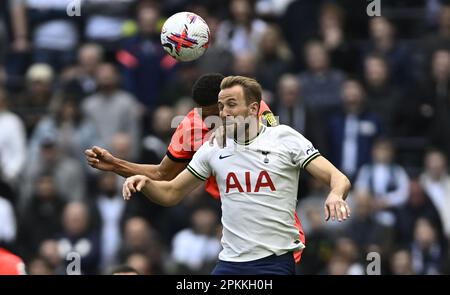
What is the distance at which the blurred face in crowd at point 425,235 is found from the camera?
18.2m

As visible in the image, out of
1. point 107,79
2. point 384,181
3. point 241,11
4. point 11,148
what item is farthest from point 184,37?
point 241,11

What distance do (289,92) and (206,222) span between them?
2210 mm

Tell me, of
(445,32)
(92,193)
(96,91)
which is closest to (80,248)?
(92,193)

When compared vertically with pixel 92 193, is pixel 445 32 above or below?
above

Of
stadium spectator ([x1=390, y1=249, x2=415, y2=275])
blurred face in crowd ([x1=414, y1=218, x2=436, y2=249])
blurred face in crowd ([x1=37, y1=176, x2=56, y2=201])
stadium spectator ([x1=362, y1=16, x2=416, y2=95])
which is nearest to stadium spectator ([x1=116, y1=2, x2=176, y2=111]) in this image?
blurred face in crowd ([x1=37, y1=176, x2=56, y2=201])

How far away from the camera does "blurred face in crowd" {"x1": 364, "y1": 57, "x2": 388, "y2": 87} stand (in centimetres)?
1945

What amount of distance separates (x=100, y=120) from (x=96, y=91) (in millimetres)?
659

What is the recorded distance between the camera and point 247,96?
11094 mm

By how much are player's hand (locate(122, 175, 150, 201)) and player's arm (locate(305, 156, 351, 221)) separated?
4.35 feet

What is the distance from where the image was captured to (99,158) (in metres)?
11.6

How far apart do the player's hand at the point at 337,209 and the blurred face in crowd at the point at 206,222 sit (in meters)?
7.82

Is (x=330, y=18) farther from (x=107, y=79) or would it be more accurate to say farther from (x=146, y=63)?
(x=107, y=79)

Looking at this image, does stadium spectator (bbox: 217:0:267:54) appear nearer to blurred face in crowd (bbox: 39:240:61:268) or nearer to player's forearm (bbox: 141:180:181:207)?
blurred face in crowd (bbox: 39:240:61:268)
